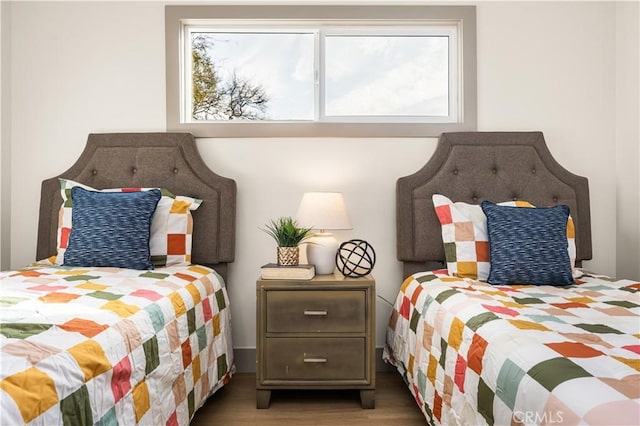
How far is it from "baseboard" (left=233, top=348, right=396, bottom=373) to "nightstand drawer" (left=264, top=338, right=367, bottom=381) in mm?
543

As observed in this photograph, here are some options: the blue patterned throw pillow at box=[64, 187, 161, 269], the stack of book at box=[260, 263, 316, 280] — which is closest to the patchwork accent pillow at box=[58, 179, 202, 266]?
the blue patterned throw pillow at box=[64, 187, 161, 269]

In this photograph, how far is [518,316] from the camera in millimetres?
1516

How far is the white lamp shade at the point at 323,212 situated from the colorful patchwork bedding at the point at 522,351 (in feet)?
1.62

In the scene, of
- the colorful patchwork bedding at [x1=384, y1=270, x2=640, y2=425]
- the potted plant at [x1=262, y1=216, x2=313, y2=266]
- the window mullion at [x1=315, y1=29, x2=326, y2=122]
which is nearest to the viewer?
the colorful patchwork bedding at [x1=384, y1=270, x2=640, y2=425]

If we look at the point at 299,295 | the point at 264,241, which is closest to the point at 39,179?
the point at 264,241

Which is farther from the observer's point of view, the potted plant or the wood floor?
the potted plant

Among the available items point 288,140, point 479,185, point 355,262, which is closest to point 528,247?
point 479,185

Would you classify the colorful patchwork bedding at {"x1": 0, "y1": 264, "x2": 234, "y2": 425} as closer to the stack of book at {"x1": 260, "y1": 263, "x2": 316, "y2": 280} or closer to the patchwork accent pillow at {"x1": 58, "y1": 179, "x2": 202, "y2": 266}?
the patchwork accent pillow at {"x1": 58, "y1": 179, "x2": 202, "y2": 266}

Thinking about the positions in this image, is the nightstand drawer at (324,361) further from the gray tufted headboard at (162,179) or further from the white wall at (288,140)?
the gray tufted headboard at (162,179)

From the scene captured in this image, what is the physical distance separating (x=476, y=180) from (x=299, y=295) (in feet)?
3.85

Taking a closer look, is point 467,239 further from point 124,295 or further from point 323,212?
point 124,295

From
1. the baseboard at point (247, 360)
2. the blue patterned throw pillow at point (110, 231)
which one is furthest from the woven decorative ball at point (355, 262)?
the blue patterned throw pillow at point (110, 231)

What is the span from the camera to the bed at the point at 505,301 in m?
1.06

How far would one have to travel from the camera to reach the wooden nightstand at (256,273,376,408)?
230 centimetres
